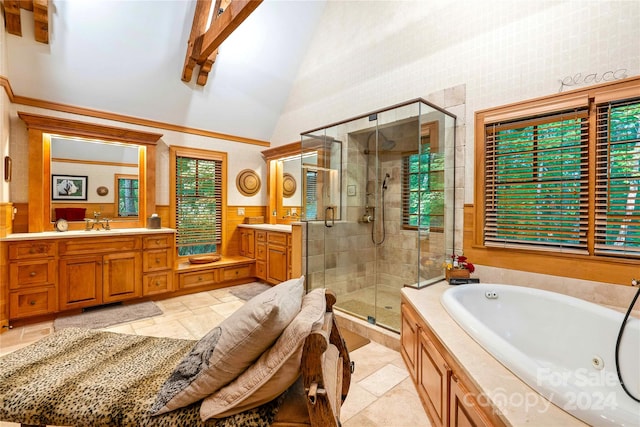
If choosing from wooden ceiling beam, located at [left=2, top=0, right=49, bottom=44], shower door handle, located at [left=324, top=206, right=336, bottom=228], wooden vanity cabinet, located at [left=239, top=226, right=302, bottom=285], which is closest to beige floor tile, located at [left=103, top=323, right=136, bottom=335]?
wooden vanity cabinet, located at [left=239, top=226, right=302, bottom=285]

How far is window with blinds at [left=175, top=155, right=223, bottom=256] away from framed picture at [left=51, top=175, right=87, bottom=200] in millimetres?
1128

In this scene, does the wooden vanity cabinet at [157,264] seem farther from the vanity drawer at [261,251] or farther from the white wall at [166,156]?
the vanity drawer at [261,251]

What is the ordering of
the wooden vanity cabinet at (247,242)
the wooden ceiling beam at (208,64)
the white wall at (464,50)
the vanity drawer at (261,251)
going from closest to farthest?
the white wall at (464,50) < the wooden ceiling beam at (208,64) < the vanity drawer at (261,251) < the wooden vanity cabinet at (247,242)

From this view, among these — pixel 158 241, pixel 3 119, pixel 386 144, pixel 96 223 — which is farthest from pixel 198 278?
pixel 386 144

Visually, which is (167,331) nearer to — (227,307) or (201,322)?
(201,322)

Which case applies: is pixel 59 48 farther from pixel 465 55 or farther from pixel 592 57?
pixel 592 57

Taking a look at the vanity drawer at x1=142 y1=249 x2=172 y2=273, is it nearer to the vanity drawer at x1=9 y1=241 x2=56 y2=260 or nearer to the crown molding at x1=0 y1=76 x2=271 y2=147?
the vanity drawer at x1=9 y1=241 x2=56 y2=260

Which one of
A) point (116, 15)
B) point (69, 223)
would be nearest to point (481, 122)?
point (116, 15)

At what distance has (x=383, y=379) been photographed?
214 centimetres

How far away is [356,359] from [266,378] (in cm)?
163

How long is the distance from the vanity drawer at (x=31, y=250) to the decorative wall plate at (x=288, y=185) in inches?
125

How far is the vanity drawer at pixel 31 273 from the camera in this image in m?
2.98

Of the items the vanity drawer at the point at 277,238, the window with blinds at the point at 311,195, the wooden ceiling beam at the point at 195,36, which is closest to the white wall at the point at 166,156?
the wooden ceiling beam at the point at 195,36

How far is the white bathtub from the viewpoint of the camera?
1016 mm
